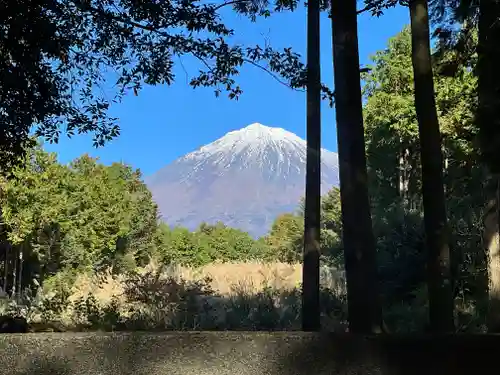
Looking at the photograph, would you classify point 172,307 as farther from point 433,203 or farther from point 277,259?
point 277,259

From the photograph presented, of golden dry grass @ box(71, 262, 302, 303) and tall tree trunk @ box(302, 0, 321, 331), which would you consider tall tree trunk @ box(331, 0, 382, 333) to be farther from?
golden dry grass @ box(71, 262, 302, 303)

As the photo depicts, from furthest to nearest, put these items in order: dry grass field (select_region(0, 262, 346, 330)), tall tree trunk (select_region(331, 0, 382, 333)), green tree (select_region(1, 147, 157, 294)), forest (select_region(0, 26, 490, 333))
Answer: green tree (select_region(1, 147, 157, 294)), dry grass field (select_region(0, 262, 346, 330)), forest (select_region(0, 26, 490, 333)), tall tree trunk (select_region(331, 0, 382, 333))

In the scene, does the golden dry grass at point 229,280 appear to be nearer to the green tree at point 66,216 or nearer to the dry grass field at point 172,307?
the dry grass field at point 172,307

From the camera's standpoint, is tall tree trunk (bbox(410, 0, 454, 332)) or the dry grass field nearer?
tall tree trunk (bbox(410, 0, 454, 332))

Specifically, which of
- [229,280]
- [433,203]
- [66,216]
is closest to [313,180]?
[433,203]

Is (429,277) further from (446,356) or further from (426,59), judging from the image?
(446,356)

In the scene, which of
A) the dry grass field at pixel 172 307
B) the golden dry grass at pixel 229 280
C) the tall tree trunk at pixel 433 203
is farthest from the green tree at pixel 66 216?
the tall tree trunk at pixel 433 203

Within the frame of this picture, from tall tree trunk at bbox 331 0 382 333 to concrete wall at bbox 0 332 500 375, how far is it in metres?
2.71

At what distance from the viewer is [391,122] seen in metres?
28.3

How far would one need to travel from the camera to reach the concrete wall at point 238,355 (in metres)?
2.36

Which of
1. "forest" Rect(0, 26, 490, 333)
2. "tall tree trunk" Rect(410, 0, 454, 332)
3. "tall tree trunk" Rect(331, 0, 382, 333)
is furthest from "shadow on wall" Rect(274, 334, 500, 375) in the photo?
"tall tree trunk" Rect(410, 0, 454, 332)

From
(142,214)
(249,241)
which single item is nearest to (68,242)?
(142,214)

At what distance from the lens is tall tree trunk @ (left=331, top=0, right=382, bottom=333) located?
5.21 meters

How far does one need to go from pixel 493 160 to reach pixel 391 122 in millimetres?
25536
